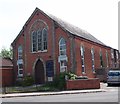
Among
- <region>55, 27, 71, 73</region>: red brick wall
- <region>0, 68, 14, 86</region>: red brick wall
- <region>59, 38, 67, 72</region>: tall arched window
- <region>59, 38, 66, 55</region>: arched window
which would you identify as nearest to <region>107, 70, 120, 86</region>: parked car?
<region>55, 27, 71, 73</region>: red brick wall

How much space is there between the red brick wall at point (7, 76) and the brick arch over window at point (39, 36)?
4628mm

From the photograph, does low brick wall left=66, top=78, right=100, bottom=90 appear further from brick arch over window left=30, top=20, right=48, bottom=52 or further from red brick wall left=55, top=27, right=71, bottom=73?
brick arch over window left=30, top=20, right=48, bottom=52

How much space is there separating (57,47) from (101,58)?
1063cm

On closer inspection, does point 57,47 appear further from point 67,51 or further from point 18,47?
point 18,47

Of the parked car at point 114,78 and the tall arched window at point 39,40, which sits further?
the tall arched window at point 39,40

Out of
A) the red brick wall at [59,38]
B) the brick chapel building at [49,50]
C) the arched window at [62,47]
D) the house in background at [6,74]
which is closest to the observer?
the red brick wall at [59,38]

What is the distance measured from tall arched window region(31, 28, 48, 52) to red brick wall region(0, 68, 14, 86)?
4728mm

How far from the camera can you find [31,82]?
35250mm

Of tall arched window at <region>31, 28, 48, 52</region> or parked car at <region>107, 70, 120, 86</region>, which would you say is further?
tall arched window at <region>31, 28, 48, 52</region>

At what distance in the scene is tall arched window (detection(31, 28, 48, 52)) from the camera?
3606cm

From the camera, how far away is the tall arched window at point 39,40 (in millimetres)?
36062

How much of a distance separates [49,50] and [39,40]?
2.41 metres

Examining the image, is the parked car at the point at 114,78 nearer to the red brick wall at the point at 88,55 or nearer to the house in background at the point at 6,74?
the red brick wall at the point at 88,55

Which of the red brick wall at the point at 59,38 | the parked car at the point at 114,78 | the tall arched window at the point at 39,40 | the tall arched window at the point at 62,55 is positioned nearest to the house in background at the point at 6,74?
the tall arched window at the point at 39,40
